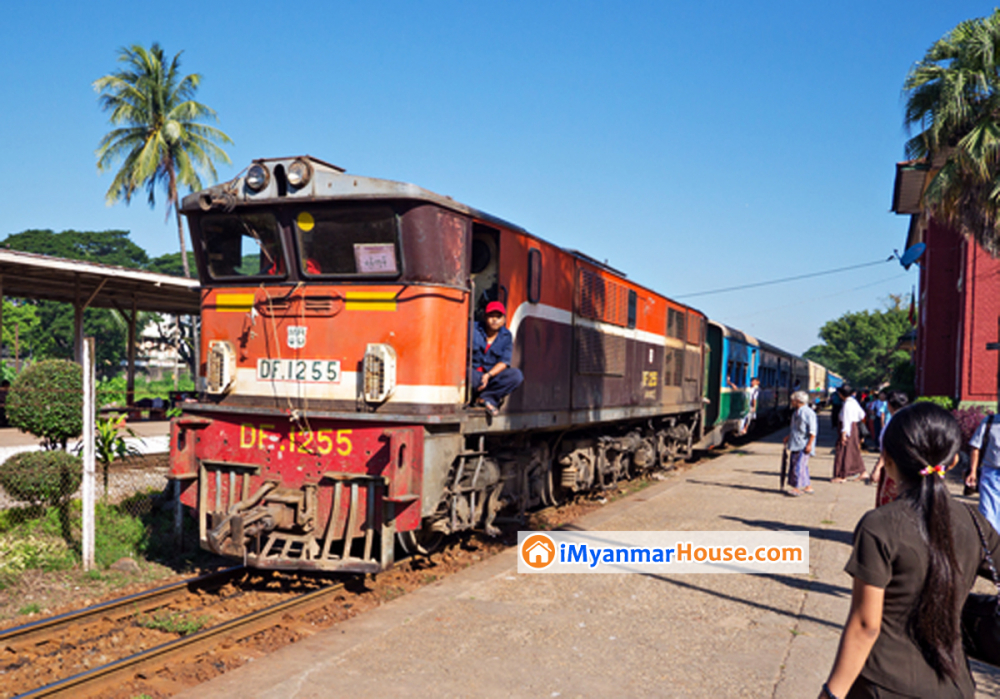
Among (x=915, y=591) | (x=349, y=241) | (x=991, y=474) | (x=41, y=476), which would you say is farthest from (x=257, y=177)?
(x=991, y=474)

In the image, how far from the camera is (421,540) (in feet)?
24.8

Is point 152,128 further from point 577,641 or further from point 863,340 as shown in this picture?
point 863,340

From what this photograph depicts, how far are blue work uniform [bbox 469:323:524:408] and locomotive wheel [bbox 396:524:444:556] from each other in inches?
54.0

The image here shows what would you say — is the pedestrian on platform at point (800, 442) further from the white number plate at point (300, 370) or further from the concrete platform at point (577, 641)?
the white number plate at point (300, 370)

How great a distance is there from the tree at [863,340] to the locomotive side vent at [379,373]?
75.5 metres

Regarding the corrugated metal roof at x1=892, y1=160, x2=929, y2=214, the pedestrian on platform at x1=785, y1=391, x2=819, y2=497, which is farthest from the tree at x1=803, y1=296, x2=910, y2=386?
the pedestrian on platform at x1=785, y1=391, x2=819, y2=497

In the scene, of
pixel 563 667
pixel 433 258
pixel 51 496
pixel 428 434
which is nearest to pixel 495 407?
pixel 428 434

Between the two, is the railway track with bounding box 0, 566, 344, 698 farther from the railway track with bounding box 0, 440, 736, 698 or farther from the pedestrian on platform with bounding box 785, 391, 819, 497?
the pedestrian on platform with bounding box 785, 391, 819, 497

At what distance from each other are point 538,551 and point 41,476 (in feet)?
17.2

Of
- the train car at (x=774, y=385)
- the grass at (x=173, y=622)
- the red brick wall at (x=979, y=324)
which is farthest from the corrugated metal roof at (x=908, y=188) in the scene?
the grass at (x=173, y=622)

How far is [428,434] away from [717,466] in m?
12.1

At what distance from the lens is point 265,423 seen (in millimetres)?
7023

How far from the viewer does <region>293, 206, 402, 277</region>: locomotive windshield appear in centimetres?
678

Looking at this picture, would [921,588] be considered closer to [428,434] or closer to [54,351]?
[428,434]
